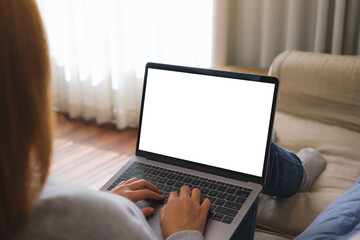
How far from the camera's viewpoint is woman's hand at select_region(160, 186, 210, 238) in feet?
2.83

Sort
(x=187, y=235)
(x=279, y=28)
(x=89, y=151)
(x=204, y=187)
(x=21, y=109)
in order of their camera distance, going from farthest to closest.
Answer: (x=89, y=151), (x=279, y=28), (x=204, y=187), (x=187, y=235), (x=21, y=109)

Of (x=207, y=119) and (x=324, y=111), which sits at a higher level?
(x=207, y=119)

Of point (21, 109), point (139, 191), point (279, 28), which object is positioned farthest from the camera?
point (279, 28)

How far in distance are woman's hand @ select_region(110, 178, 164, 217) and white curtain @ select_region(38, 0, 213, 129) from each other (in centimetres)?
161

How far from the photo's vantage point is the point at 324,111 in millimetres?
1771

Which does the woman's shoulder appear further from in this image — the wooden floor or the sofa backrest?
the wooden floor

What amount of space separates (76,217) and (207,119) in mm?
655

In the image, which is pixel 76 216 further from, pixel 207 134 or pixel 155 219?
pixel 207 134

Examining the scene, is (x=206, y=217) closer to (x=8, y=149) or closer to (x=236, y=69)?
(x=8, y=149)

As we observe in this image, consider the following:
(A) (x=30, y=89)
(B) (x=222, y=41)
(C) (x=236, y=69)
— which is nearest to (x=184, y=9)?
(B) (x=222, y=41)

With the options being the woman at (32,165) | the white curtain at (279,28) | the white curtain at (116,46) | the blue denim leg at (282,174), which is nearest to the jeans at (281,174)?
the blue denim leg at (282,174)

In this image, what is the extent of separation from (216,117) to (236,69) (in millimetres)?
1080

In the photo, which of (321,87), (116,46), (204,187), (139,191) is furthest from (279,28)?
(139,191)

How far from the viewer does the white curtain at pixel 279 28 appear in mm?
2154
